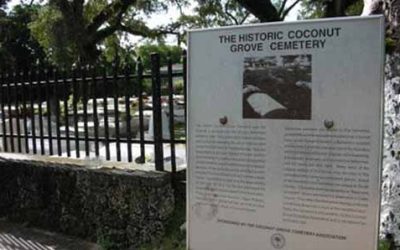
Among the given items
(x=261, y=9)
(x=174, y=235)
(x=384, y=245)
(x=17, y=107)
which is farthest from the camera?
(x=261, y=9)

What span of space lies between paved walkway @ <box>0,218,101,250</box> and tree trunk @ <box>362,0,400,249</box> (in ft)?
9.37

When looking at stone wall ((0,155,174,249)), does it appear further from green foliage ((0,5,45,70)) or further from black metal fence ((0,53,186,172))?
green foliage ((0,5,45,70))

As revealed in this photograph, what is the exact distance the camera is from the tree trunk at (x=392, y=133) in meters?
3.21

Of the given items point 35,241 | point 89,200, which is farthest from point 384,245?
point 35,241

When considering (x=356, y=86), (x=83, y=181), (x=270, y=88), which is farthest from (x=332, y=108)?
(x=83, y=181)

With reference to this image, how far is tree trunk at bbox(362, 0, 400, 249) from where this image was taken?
3.21 metres

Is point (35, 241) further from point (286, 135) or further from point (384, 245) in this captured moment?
point (384, 245)

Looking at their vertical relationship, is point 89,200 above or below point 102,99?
below

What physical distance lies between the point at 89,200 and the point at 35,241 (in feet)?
2.41

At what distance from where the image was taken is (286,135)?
295cm

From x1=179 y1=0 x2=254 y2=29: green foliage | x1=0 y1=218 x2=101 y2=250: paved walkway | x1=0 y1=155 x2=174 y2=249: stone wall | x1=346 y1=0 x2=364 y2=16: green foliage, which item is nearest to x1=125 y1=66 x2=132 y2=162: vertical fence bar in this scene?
x1=0 y1=155 x2=174 y2=249: stone wall

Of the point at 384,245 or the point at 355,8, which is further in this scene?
the point at 355,8

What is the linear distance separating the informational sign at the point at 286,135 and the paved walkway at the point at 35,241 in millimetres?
2197

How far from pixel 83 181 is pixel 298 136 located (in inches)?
117
